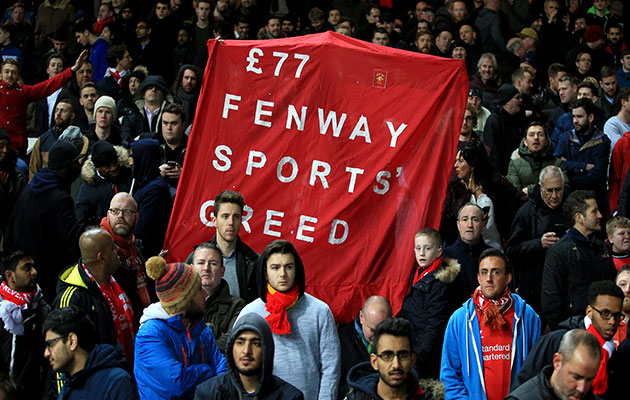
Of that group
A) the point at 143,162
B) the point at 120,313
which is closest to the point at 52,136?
the point at 143,162

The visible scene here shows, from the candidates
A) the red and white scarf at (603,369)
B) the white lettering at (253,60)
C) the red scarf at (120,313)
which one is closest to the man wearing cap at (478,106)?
the white lettering at (253,60)

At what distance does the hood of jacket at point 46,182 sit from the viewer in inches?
319

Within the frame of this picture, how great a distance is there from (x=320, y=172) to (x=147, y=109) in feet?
11.2

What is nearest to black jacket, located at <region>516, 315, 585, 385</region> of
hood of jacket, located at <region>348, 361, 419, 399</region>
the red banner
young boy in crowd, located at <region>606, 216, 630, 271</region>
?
hood of jacket, located at <region>348, 361, 419, 399</region>

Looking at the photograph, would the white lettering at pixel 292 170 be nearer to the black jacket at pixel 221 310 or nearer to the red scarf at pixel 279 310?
the black jacket at pixel 221 310

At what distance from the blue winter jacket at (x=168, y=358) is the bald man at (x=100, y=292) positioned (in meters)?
0.69

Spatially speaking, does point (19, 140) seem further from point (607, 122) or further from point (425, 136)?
point (607, 122)

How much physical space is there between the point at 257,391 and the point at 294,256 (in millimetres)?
1357

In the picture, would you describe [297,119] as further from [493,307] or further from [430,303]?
[493,307]

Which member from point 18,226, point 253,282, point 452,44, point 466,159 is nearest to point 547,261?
point 466,159

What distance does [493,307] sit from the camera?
651 centimetres

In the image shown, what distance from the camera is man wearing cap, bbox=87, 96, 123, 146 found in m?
10.1

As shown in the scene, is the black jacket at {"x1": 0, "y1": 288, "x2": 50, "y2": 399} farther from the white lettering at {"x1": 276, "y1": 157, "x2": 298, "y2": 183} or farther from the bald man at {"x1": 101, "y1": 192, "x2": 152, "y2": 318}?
the white lettering at {"x1": 276, "y1": 157, "x2": 298, "y2": 183}

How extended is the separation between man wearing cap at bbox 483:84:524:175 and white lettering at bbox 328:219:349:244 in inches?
111
